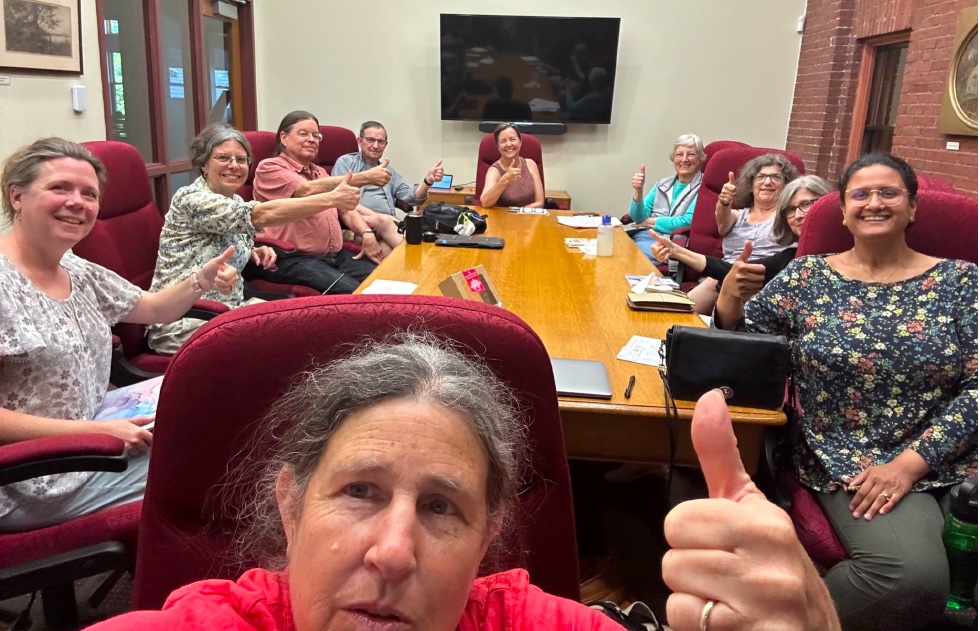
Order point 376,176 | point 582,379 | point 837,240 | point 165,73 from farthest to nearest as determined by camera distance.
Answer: point 165,73 → point 376,176 → point 837,240 → point 582,379

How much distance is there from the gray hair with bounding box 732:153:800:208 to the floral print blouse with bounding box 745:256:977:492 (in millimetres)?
1567

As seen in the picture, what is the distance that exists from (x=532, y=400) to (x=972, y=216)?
1524 mm

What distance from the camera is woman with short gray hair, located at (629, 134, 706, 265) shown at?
4.28m

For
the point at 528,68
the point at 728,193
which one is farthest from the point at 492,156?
the point at 728,193

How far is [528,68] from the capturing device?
5.93 meters

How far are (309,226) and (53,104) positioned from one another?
130 centimetres

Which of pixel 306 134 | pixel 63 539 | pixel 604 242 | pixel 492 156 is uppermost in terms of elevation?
pixel 306 134

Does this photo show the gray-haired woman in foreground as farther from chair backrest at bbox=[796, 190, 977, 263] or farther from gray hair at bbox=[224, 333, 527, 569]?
chair backrest at bbox=[796, 190, 977, 263]

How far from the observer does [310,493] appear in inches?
32.7

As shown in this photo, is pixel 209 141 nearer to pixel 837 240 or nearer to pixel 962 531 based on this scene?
pixel 837 240

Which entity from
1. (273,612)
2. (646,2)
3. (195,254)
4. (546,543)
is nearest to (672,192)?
(646,2)

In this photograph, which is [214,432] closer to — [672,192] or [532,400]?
[532,400]

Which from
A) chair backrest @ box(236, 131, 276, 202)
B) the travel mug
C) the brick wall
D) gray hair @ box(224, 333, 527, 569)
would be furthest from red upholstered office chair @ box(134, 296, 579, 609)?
the brick wall

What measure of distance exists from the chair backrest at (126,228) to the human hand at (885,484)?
2.07 metres
